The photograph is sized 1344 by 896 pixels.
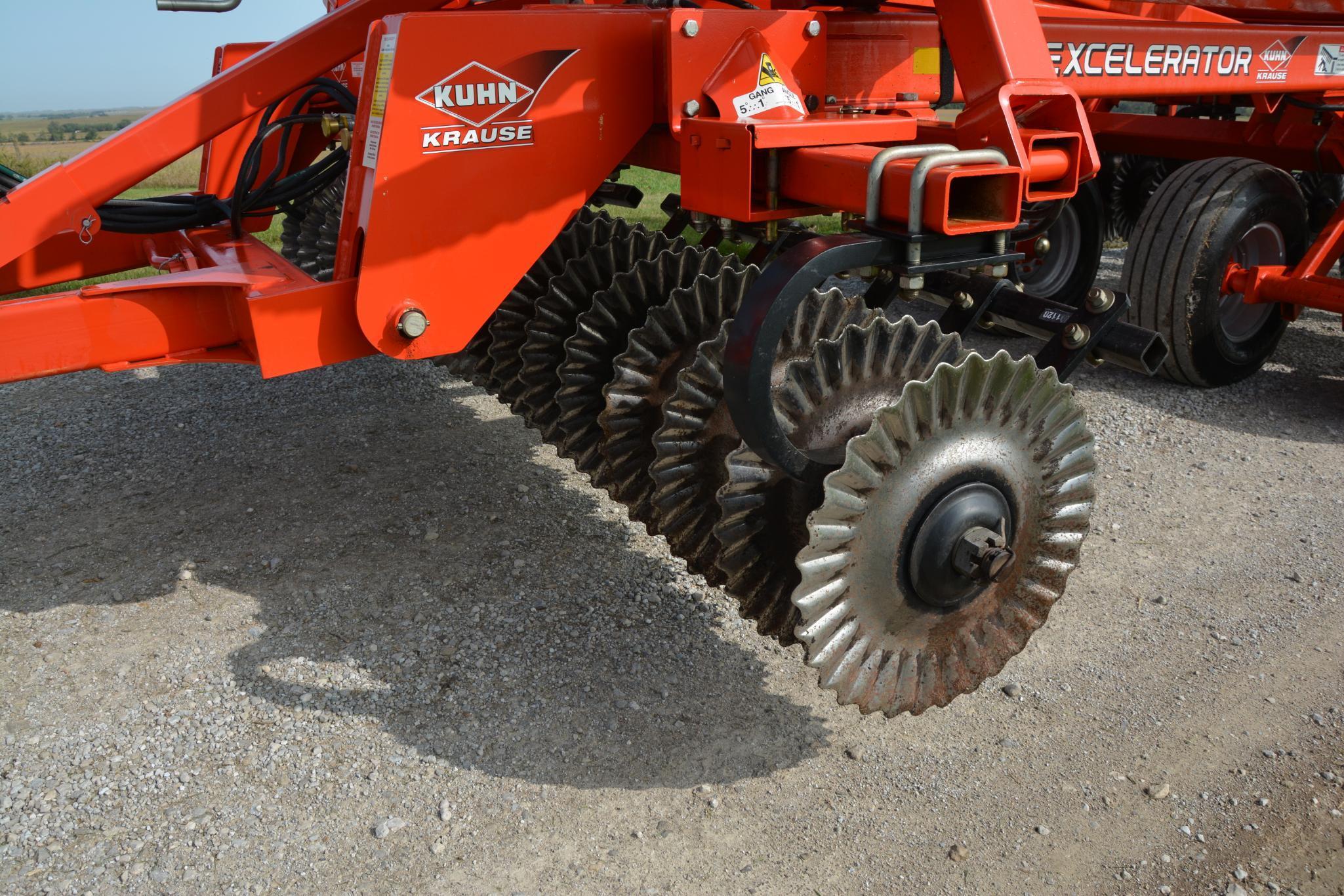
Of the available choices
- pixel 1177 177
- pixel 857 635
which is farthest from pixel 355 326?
pixel 1177 177

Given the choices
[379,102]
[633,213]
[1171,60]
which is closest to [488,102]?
[379,102]

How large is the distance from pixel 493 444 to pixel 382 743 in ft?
5.72

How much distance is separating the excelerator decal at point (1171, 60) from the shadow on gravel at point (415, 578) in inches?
70.6

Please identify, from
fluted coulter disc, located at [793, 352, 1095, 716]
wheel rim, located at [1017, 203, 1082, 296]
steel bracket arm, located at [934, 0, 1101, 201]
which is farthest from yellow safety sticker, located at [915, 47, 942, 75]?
wheel rim, located at [1017, 203, 1082, 296]

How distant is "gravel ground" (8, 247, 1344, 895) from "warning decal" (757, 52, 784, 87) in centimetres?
138

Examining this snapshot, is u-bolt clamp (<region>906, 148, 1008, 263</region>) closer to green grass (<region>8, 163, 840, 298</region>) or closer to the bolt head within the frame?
the bolt head

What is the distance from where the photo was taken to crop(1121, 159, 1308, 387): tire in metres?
4.44

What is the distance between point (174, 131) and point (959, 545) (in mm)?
2068

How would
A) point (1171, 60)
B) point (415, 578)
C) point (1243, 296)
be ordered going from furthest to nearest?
point (1243, 296) → point (1171, 60) → point (415, 578)

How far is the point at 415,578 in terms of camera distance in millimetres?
3148

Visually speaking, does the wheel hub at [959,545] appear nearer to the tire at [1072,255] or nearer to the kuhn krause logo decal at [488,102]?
the kuhn krause logo decal at [488,102]

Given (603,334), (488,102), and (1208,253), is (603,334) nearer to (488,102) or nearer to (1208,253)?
(488,102)

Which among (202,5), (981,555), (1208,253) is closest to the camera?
(981,555)

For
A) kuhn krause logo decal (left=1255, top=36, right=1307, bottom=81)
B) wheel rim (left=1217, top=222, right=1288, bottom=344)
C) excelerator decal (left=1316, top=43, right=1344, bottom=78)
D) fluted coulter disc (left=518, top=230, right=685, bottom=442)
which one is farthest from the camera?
wheel rim (left=1217, top=222, right=1288, bottom=344)
